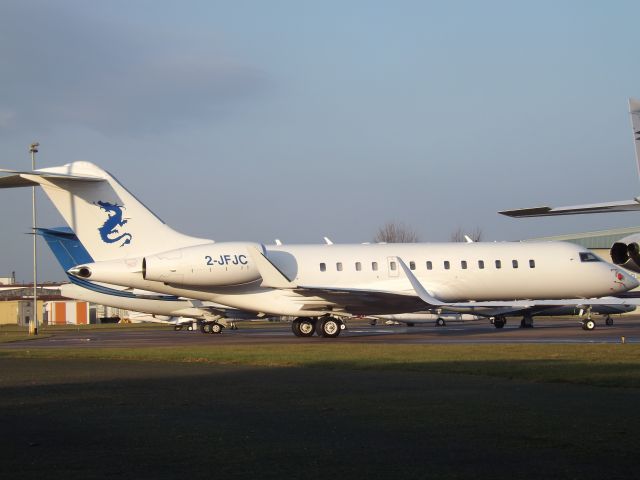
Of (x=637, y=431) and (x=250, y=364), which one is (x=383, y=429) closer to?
(x=637, y=431)

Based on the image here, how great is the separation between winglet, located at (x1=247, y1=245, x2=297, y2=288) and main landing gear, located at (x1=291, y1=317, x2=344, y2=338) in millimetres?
2185

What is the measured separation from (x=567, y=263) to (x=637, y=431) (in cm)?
2751

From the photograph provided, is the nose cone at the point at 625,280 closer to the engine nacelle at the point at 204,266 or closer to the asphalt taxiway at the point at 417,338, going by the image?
the asphalt taxiway at the point at 417,338

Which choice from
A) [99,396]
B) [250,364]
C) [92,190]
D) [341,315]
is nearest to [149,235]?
[92,190]

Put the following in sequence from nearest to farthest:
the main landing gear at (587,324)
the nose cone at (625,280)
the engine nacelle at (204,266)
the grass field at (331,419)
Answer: the grass field at (331,419)
the engine nacelle at (204,266)
the main landing gear at (587,324)
the nose cone at (625,280)

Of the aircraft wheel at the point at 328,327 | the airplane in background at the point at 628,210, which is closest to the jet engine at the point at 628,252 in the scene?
the airplane in background at the point at 628,210

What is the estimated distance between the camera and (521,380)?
554 inches

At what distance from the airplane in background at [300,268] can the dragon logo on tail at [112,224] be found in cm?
4

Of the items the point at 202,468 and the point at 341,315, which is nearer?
the point at 202,468

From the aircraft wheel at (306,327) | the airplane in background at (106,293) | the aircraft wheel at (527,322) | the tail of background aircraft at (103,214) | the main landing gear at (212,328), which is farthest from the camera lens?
the main landing gear at (212,328)

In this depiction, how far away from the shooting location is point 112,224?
30875 mm

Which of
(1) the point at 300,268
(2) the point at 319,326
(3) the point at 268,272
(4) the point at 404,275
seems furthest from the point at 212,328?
(3) the point at 268,272

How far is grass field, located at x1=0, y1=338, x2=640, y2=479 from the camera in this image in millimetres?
6992

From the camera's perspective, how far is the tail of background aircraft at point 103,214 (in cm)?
3028
